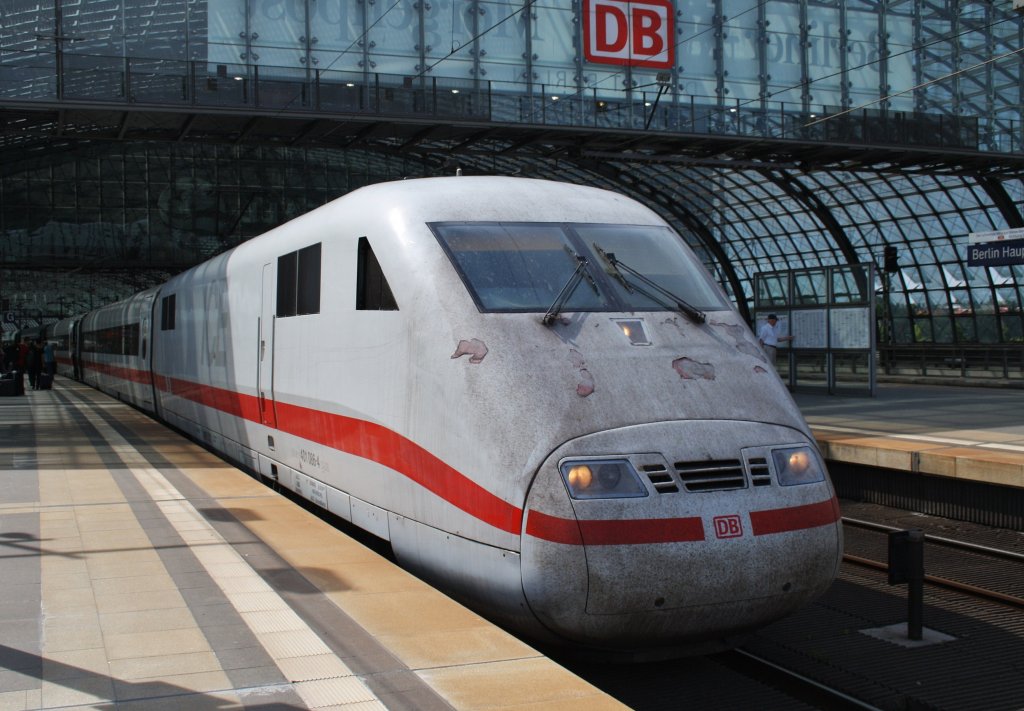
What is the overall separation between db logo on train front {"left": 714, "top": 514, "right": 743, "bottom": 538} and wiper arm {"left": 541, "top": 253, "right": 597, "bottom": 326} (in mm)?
1710

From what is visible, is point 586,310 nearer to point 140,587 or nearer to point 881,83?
point 140,587

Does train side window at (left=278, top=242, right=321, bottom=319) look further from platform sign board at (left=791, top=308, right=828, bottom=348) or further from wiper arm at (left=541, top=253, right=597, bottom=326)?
platform sign board at (left=791, top=308, right=828, bottom=348)

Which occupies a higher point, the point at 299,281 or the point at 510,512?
the point at 299,281

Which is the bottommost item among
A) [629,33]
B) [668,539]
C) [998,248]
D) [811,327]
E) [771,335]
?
[668,539]

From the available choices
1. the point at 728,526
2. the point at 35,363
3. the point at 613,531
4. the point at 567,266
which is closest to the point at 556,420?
the point at 613,531

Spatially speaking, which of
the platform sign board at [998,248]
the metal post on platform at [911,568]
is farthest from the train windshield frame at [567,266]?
the platform sign board at [998,248]

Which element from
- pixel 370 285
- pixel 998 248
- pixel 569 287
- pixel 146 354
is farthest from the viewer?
pixel 998 248

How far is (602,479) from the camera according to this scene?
5742 millimetres

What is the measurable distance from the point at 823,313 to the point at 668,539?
56.2ft

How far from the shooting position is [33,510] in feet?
31.7

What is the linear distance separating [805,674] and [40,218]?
48128mm

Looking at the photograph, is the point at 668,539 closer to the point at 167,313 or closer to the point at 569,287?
the point at 569,287

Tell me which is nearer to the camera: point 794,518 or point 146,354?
point 794,518

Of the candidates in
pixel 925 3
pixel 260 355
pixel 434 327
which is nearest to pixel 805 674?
pixel 434 327
